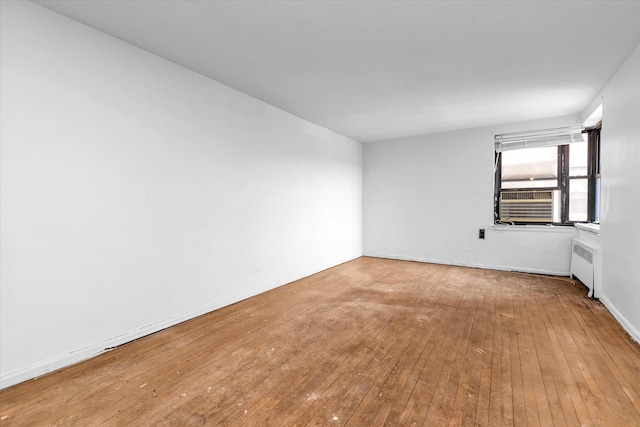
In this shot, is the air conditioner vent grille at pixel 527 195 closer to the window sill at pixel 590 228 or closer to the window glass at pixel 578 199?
the window glass at pixel 578 199

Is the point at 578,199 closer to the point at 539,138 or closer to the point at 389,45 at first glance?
the point at 539,138

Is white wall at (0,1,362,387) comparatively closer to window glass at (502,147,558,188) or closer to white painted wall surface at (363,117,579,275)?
white painted wall surface at (363,117,579,275)

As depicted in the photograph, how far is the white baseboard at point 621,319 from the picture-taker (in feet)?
8.84

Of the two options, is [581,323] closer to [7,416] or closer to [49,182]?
[7,416]

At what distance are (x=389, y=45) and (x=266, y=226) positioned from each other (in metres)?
2.73

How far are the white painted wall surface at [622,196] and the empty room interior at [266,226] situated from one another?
3 cm

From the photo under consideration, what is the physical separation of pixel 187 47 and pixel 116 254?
6.60 ft

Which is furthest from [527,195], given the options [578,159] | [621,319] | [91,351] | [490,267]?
[91,351]

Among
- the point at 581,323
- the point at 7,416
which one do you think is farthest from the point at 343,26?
the point at 581,323

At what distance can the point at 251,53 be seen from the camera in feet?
9.63

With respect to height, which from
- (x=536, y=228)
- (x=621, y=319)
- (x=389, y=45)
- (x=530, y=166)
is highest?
(x=389, y=45)

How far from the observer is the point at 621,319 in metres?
3.04

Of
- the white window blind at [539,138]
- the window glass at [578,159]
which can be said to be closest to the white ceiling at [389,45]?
the white window blind at [539,138]

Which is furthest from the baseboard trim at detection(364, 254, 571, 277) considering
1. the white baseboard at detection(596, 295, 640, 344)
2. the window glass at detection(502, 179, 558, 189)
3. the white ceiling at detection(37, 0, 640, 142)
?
the white ceiling at detection(37, 0, 640, 142)
